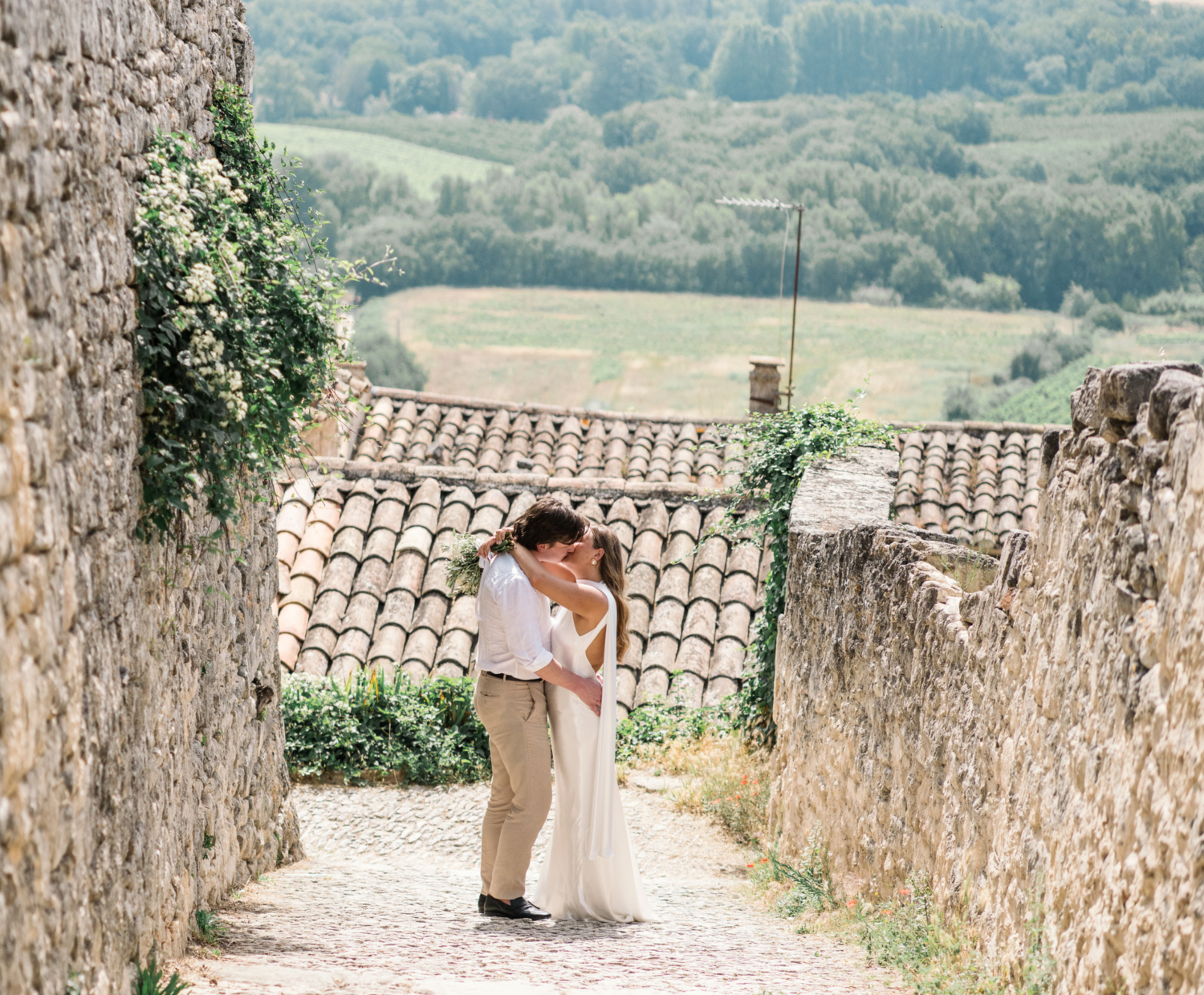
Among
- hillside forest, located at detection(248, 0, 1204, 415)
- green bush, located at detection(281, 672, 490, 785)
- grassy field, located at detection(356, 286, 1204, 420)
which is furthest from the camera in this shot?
hillside forest, located at detection(248, 0, 1204, 415)

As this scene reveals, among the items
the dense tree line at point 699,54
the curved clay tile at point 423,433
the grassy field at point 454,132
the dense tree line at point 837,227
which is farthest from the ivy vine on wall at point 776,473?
the dense tree line at point 699,54

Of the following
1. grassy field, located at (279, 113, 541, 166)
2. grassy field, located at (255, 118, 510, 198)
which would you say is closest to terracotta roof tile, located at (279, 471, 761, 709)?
grassy field, located at (255, 118, 510, 198)

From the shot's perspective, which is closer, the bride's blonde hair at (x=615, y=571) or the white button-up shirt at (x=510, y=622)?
the white button-up shirt at (x=510, y=622)

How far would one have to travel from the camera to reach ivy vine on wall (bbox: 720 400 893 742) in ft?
24.8

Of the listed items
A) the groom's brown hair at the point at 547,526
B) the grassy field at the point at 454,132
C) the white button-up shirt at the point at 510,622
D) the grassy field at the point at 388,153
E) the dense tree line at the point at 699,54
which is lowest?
the white button-up shirt at the point at 510,622

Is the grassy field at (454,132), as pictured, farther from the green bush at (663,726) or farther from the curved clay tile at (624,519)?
the green bush at (663,726)

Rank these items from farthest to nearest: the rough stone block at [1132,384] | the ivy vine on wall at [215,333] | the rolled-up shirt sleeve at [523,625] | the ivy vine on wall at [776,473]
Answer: the ivy vine on wall at [776,473]
the rolled-up shirt sleeve at [523,625]
the ivy vine on wall at [215,333]
the rough stone block at [1132,384]

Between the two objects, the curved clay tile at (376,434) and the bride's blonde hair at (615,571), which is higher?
the bride's blonde hair at (615,571)

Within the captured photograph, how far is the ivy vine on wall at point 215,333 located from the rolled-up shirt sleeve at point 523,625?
104 centimetres

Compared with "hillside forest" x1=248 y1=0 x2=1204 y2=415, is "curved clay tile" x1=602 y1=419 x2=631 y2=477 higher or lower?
lower

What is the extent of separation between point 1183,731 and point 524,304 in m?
57.3

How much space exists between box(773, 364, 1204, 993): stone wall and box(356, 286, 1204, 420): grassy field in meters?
44.2

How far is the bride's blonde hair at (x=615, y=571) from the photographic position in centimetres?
482

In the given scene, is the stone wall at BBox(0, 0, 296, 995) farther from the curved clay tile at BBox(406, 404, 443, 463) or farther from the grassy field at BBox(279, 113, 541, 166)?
the grassy field at BBox(279, 113, 541, 166)
